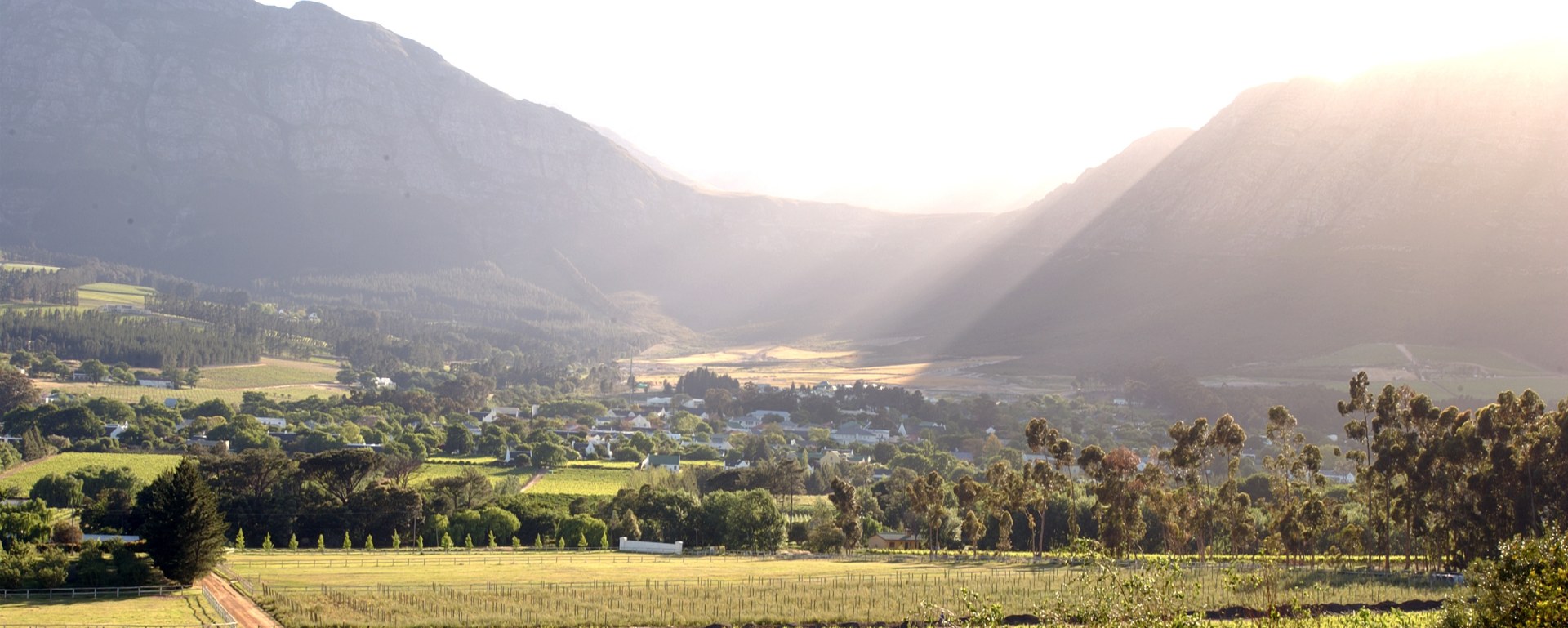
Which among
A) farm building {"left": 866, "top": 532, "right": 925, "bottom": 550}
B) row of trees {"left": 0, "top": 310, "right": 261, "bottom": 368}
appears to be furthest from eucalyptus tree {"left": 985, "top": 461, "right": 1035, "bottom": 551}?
row of trees {"left": 0, "top": 310, "right": 261, "bottom": 368}

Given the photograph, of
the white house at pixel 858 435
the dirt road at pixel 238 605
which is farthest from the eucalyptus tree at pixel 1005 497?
the white house at pixel 858 435

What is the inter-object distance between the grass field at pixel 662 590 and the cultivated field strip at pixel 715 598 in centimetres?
7

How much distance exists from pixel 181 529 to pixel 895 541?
132ft

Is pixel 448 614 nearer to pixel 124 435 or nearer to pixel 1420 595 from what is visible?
pixel 1420 595

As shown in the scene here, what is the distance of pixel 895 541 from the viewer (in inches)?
2763

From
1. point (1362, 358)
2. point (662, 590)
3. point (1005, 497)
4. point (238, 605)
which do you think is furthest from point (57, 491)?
point (1362, 358)

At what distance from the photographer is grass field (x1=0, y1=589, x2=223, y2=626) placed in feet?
116

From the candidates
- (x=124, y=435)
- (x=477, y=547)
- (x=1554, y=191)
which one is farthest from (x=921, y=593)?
(x=1554, y=191)

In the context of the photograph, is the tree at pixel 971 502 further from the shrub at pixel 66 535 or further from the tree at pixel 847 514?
the shrub at pixel 66 535

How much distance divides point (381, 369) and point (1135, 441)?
113 meters

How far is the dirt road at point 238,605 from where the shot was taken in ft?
123

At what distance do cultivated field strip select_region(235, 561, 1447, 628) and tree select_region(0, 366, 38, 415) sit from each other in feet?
247

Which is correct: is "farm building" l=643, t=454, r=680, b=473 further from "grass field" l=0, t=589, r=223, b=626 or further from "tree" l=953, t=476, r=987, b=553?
"grass field" l=0, t=589, r=223, b=626

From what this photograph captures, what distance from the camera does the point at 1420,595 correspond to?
42750mm
